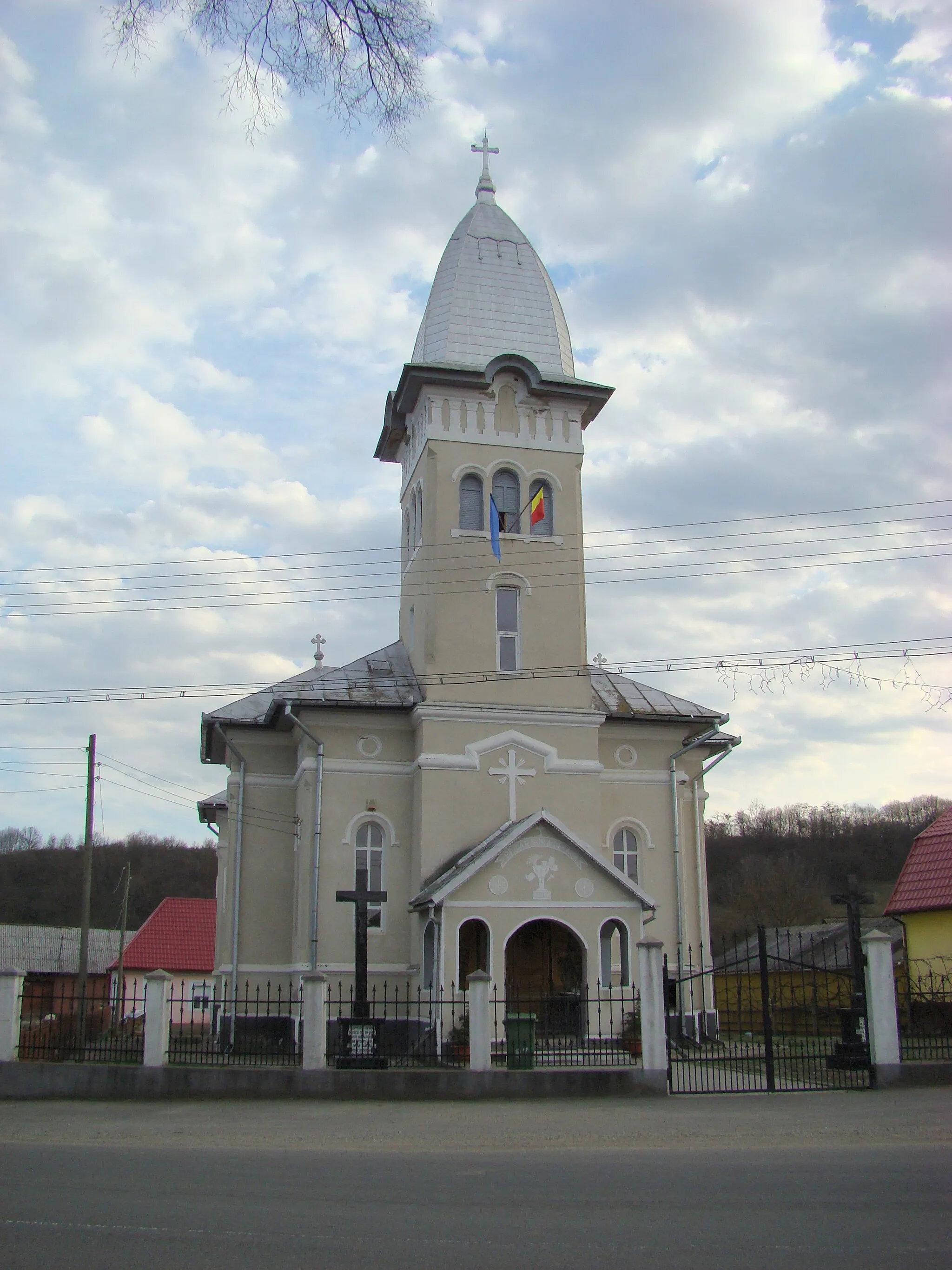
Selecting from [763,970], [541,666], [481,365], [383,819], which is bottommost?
[763,970]

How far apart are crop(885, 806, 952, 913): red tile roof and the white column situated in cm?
1288

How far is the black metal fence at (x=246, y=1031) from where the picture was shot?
16.0 m

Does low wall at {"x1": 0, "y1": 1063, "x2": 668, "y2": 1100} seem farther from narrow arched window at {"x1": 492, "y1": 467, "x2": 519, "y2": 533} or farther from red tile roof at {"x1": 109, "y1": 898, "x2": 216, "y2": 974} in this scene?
red tile roof at {"x1": 109, "y1": 898, "x2": 216, "y2": 974}

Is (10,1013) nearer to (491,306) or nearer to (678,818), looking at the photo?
(678,818)

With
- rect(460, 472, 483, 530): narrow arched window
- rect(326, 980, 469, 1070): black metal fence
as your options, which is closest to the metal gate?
rect(326, 980, 469, 1070): black metal fence

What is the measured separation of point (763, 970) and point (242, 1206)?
895 centimetres

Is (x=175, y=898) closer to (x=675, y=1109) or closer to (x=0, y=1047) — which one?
(x=0, y=1047)

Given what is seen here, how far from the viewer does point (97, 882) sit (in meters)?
74.4

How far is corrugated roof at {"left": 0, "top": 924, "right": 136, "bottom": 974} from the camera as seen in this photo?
51031mm

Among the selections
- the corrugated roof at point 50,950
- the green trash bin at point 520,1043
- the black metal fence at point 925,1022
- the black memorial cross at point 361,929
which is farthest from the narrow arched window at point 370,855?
the corrugated roof at point 50,950

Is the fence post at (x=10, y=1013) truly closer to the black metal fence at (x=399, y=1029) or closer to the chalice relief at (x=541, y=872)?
the black metal fence at (x=399, y=1029)

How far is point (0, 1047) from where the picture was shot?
15.5m

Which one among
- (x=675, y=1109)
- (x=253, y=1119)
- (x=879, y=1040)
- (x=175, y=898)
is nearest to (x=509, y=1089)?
(x=675, y=1109)

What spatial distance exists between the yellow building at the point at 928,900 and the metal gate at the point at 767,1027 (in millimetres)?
2184
